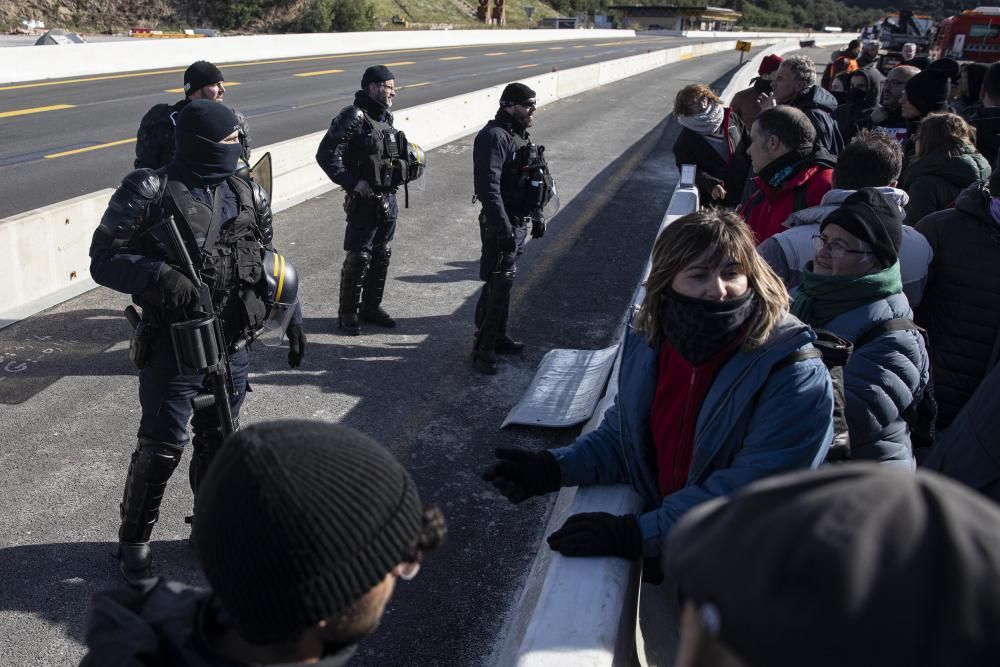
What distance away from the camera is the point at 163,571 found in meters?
4.07

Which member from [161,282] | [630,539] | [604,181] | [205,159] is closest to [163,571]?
[161,282]

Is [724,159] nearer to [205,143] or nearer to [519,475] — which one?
[205,143]

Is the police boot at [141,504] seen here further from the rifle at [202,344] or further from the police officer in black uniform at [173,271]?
the rifle at [202,344]

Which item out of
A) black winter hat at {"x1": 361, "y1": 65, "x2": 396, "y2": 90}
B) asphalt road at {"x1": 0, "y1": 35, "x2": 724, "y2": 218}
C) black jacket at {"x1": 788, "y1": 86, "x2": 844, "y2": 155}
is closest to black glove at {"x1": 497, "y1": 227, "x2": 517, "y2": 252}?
black winter hat at {"x1": 361, "y1": 65, "x2": 396, "y2": 90}

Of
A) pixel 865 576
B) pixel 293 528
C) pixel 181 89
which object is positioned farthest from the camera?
pixel 181 89

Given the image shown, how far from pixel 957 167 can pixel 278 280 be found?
13.0 ft

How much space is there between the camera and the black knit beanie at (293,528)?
138 centimetres

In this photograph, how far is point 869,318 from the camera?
3.25 m

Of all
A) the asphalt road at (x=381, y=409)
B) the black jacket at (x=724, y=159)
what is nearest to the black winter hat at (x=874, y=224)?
the asphalt road at (x=381, y=409)

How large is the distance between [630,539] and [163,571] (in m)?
2.41

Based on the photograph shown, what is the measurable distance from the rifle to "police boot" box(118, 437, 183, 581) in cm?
28

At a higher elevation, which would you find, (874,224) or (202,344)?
(874,224)

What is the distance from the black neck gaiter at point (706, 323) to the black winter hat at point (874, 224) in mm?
902

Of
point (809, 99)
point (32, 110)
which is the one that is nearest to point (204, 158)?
point (809, 99)
